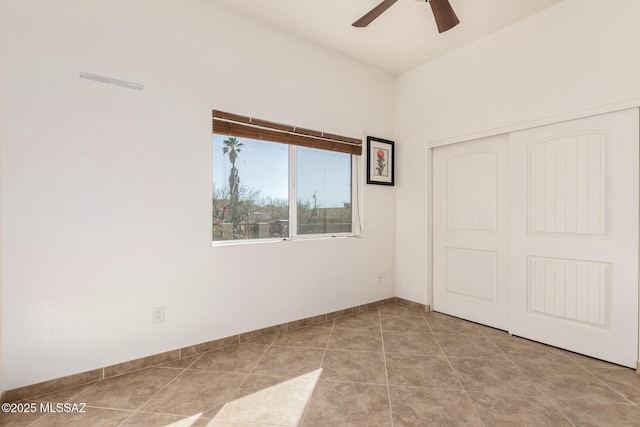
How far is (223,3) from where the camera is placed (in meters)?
2.42

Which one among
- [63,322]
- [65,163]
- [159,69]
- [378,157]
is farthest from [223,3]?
[63,322]

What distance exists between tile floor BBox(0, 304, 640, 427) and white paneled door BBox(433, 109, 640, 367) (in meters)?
0.28

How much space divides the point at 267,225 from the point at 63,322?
1524 millimetres

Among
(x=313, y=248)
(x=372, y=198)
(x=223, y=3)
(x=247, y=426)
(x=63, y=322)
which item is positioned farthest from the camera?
(x=372, y=198)

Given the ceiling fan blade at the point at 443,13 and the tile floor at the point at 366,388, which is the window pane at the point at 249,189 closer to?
the tile floor at the point at 366,388

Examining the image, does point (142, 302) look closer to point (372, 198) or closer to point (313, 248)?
point (313, 248)

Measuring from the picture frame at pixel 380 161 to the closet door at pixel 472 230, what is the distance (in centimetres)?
49

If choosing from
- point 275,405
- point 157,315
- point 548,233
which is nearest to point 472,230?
point 548,233

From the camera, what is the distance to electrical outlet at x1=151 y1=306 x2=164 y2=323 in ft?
7.05

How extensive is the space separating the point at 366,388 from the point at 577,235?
6.48 feet

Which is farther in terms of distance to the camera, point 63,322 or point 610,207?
point 610,207

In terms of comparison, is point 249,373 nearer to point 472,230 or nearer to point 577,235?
point 472,230

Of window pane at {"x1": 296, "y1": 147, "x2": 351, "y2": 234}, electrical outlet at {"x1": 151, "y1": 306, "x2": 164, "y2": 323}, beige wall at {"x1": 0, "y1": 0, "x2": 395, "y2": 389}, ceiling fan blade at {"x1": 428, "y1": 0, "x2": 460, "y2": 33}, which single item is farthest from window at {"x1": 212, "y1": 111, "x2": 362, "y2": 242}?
ceiling fan blade at {"x1": 428, "y1": 0, "x2": 460, "y2": 33}

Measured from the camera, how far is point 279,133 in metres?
2.73
